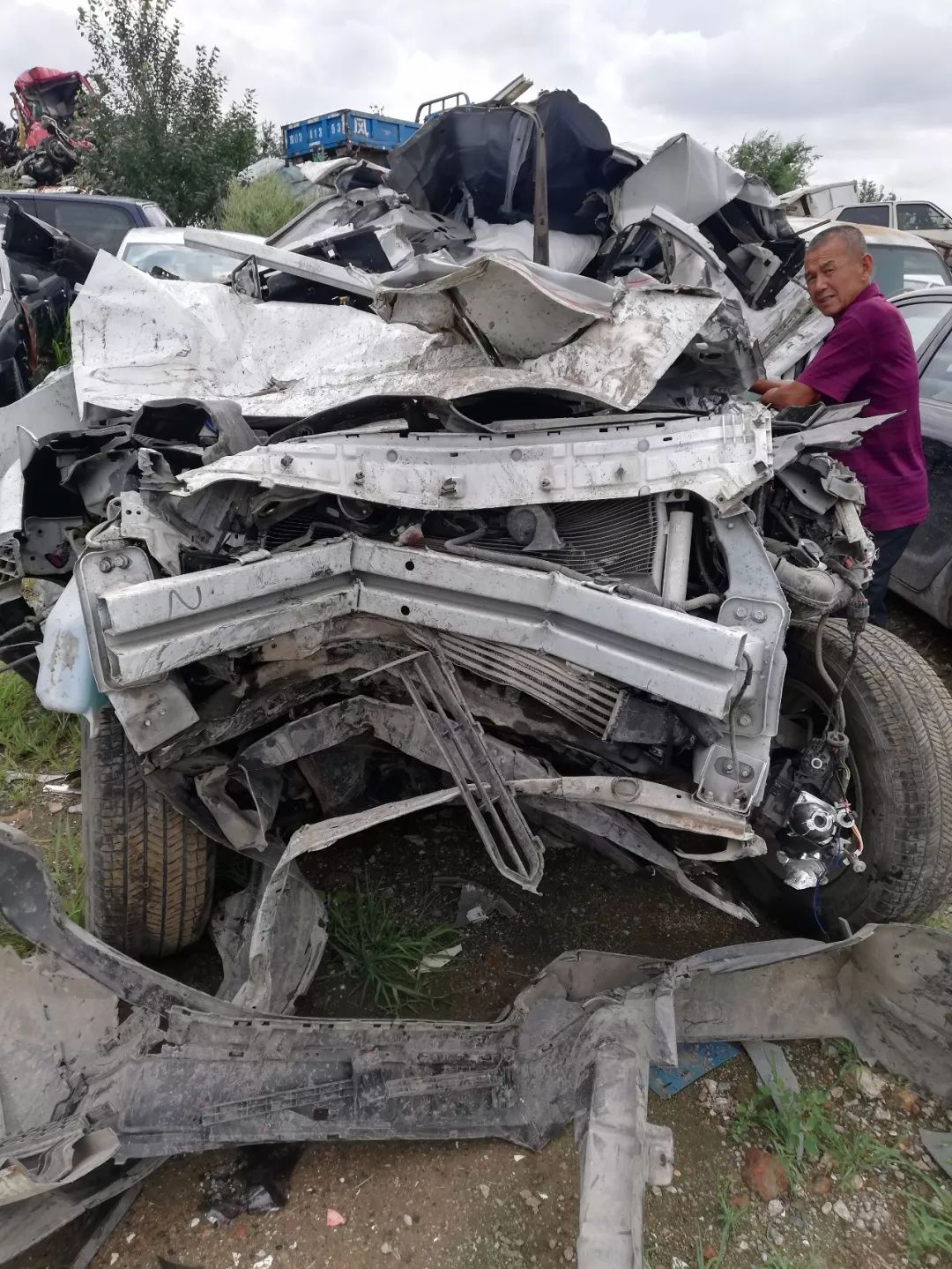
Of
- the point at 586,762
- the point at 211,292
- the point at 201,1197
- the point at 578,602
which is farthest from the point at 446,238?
the point at 201,1197

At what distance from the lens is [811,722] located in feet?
7.38

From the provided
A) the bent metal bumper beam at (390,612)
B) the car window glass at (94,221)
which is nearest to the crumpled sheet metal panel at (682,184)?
the bent metal bumper beam at (390,612)

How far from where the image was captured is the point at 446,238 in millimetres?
2920

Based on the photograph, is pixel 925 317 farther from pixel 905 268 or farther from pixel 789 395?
pixel 905 268

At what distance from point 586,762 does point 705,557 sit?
1.92 feet

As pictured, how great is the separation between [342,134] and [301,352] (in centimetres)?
1452

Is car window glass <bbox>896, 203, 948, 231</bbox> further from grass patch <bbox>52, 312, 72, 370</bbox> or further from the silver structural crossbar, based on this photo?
the silver structural crossbar

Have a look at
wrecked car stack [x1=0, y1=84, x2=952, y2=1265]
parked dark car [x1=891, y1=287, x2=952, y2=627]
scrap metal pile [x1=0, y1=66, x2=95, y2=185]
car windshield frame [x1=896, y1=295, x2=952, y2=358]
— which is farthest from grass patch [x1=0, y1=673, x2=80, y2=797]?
scrap metal pile [x1=0, y1=66, x2=95, y2=185]

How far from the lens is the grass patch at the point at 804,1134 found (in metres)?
1.82

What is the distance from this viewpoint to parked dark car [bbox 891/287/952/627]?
3.52 m

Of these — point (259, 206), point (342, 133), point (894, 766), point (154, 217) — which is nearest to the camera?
point (894, 766)

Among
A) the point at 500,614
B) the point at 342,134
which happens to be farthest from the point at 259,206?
the point at 500,614

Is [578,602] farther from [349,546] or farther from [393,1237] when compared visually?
[393,1237]

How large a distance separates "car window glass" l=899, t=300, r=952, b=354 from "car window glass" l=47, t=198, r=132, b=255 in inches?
232
